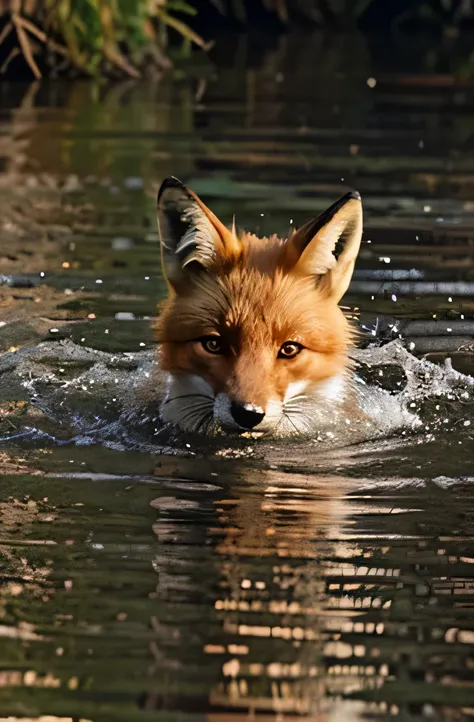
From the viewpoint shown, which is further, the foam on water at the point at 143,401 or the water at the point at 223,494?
the foam on water at the point at 143,401

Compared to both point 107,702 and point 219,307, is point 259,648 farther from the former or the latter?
point 219,307

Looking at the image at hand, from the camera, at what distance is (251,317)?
5246 millimetres

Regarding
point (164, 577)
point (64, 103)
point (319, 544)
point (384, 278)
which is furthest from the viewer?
point (64, 103)

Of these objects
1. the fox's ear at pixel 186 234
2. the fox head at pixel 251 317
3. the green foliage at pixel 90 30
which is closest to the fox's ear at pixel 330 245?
the fox head at pixel 251 317

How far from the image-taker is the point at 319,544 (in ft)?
14.6

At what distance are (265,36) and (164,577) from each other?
52.4 feet

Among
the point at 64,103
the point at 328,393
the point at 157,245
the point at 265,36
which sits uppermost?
the point at 265,36

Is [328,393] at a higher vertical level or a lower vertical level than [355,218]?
lower

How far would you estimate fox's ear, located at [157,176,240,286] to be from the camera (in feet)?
17.5

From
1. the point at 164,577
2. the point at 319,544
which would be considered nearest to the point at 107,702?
the point at 164,577

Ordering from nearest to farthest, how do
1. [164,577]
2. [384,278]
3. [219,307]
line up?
[164,577] < [219,307] < [384,278]

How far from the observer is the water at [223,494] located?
3.58 m

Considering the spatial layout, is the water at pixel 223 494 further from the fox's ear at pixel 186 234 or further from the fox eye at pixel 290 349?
the fox's ear at pixel 186 234

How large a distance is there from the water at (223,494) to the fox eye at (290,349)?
404 millimetres
